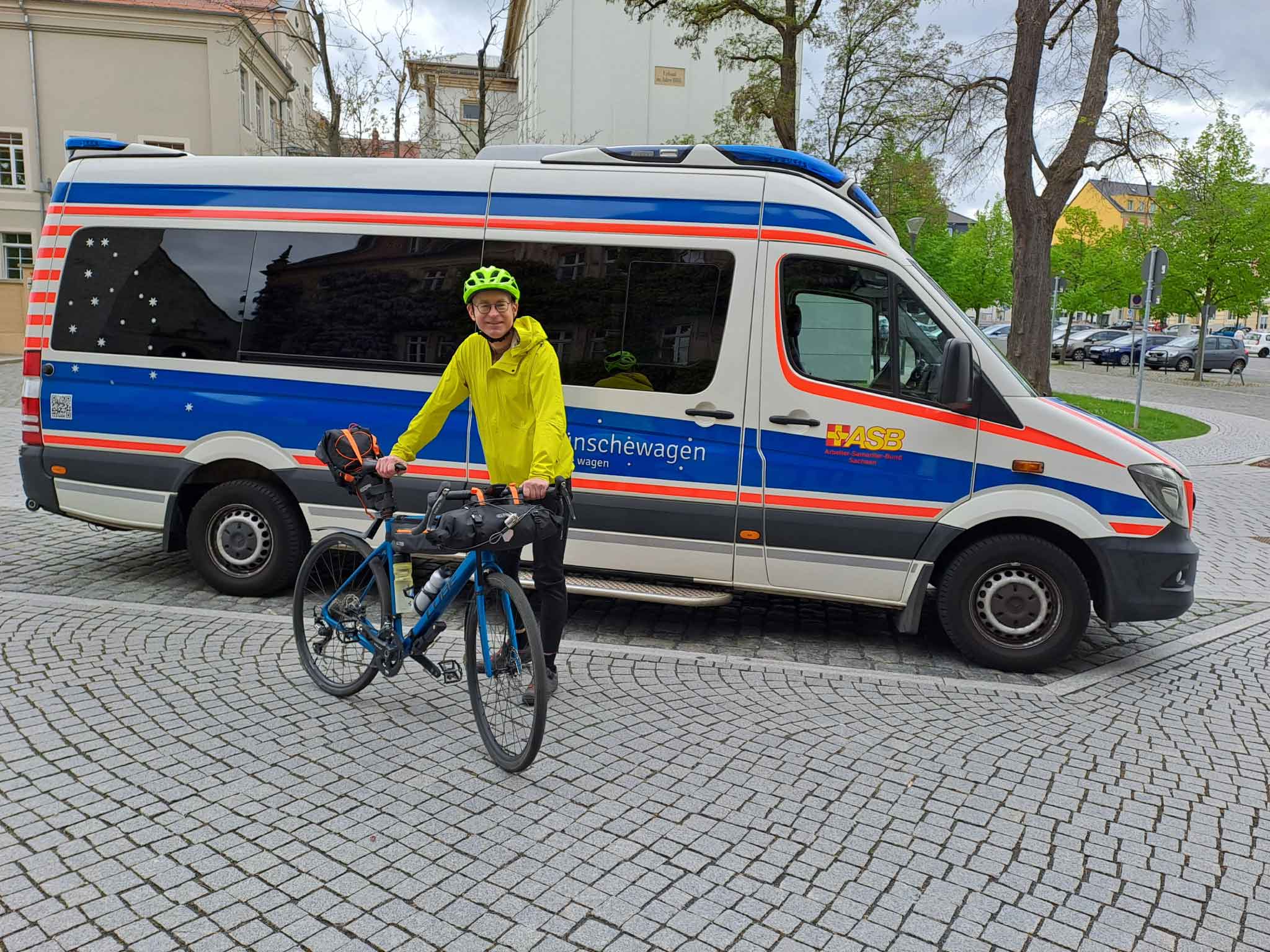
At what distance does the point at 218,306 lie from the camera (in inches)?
250

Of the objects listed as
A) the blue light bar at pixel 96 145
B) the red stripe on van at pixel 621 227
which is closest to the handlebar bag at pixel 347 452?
the red stripe on van at pixel 621 227

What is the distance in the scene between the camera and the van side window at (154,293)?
250 inches

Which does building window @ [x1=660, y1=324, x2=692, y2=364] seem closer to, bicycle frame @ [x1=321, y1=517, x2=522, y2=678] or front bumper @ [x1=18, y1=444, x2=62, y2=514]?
bicycle frame @ [x1=321, y1=517, x2=522, y2=678]

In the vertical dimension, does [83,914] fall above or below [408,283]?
below

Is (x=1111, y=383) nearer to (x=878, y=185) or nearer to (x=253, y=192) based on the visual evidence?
(x=878, y=185)

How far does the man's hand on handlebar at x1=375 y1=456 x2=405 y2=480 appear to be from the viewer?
14.3 ft

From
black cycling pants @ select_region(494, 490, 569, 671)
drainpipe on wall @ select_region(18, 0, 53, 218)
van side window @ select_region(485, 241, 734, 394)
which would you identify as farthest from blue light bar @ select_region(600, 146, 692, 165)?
drainpipe on wall @ select_region(18, 0, 53, 218)

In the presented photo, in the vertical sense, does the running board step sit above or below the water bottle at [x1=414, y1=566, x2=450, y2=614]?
below

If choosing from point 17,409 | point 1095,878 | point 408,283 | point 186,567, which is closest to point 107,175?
point 408,283

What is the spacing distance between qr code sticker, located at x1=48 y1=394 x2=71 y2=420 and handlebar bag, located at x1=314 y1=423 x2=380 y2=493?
3106 millimetres

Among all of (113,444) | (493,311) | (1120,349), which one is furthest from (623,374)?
(1120,349)

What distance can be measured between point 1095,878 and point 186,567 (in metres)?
6.12

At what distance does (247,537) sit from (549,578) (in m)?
2.79

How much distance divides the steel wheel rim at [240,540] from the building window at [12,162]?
36.1m
